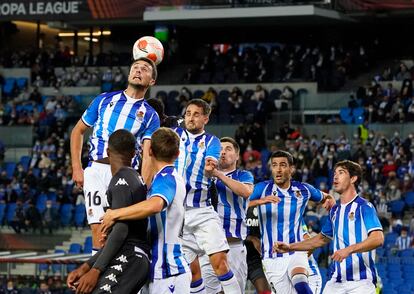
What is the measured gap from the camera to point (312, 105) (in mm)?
32281

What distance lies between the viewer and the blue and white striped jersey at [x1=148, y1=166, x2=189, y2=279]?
909 cm

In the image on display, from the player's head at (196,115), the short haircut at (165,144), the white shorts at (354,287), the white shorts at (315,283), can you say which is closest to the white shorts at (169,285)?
the short haircut at (165,144)

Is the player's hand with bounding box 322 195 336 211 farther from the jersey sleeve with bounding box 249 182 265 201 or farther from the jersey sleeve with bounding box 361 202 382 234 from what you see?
the jersey sleeve with bounding box 361 202 382 234

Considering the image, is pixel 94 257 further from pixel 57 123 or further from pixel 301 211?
pixel 57 123

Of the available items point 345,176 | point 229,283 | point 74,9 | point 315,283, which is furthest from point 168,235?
point 74,9

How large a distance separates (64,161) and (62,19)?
6143 mm

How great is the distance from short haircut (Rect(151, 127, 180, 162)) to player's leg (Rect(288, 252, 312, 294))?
4.32m

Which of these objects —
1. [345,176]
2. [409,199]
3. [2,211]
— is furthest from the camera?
[2,211]

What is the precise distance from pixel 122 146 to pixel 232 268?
413cm

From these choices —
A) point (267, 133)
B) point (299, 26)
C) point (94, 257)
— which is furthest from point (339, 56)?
point (94, 257)

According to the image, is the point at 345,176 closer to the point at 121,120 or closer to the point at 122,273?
the point at 121,120

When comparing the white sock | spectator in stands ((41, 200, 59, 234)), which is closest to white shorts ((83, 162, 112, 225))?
the white sock

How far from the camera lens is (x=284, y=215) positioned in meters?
13.2

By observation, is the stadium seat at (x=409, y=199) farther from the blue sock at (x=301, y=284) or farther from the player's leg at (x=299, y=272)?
the blue sock at (x=301, y=284)
